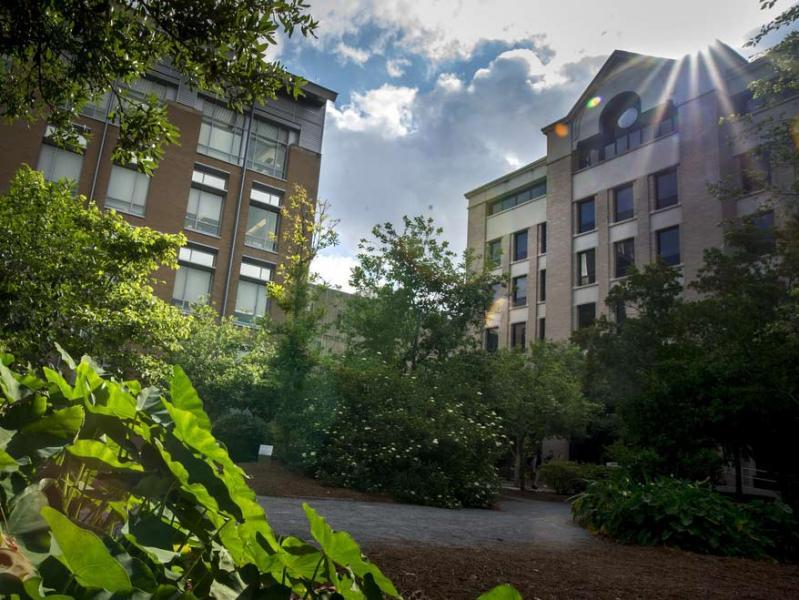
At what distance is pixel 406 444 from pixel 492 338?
26.1 metres

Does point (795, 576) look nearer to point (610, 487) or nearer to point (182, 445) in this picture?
point (610, 487)

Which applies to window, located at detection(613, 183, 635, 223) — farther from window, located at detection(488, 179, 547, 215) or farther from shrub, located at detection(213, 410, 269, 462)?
shrub, located at detection(213, 410, 269, 462)

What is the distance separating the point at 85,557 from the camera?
2.66 feet

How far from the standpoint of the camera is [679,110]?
31922 mm

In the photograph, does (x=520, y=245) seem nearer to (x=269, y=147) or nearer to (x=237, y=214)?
(x=269, y=147)

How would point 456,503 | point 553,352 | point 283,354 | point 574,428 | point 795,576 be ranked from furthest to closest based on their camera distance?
point 553,352
point 574,428
point 283,354
point 456,503
point 795,576

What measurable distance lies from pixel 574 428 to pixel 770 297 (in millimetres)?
9585

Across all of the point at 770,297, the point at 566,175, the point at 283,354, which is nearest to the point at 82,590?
the point at 283,354

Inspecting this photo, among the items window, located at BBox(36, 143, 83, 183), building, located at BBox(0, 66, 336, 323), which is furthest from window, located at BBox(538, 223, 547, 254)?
window, located at BBox(36, 143, 83, 183)

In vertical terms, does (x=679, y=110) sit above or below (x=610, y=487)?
above

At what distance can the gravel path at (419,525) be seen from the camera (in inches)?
285

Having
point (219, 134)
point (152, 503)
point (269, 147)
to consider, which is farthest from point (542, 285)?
point (152, 503)

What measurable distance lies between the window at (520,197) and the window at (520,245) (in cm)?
230

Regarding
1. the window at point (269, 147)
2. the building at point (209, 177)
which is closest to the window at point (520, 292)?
the building at point (209, 177)
